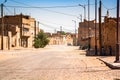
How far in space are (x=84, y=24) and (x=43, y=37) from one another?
29.5 m

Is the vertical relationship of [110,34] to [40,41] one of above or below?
above

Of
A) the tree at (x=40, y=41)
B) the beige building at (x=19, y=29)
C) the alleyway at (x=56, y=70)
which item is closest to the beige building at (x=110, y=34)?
the alleyway at (x=56, y=70)

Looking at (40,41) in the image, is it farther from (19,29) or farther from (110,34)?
(110,34)

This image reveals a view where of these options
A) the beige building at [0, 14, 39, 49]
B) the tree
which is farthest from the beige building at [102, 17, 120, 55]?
the tree

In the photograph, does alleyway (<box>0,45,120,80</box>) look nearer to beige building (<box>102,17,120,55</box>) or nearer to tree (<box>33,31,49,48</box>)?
beige building (<box>102,17,120,55</box>)

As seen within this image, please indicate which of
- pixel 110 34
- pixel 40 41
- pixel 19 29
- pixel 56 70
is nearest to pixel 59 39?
pixel 40 41

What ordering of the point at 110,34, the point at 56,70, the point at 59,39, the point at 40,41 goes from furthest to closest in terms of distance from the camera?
the point at 59,39 < the point at 40,41 < the point at 110,34 < the point at 56,70

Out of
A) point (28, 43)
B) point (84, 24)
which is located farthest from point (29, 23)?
point (84, 24)

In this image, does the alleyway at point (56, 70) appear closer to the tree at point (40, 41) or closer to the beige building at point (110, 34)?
the beige building at point (110, 34)

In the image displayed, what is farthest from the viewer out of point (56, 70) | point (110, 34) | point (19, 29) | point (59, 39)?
point (59, 39)

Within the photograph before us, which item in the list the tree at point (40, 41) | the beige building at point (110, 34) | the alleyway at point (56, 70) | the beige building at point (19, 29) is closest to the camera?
the alleyway at point (56, 70)

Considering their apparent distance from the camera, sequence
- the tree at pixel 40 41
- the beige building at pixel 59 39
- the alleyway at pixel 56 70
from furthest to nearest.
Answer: the beige building at pixel 59 39, the tree at pixel 40 41, the alleyway at pixel 56 70

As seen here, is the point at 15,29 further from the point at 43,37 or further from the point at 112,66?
the point at 112,66

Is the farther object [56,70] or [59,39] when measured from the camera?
[59,39]
